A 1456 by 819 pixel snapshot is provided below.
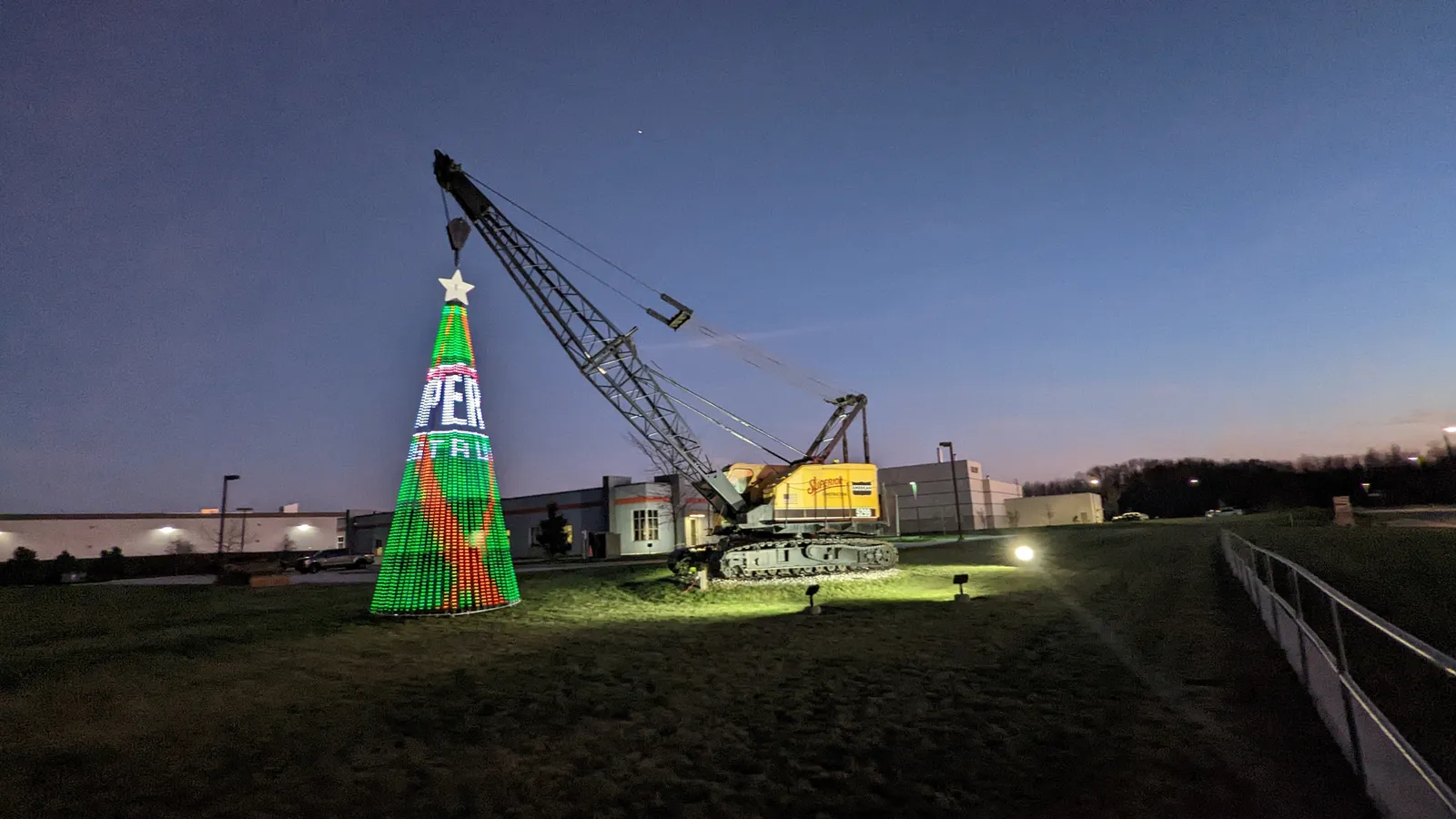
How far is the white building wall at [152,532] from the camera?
54.0 metres

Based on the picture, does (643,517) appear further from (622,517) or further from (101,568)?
(101,568)

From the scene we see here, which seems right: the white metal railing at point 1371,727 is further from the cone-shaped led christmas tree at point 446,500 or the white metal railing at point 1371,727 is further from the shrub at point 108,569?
the shrub at point 108,569

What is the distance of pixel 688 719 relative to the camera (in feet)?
23.5

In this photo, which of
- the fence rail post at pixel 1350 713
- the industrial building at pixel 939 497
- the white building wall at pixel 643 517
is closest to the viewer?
the fence rail post at pixel 1350 713

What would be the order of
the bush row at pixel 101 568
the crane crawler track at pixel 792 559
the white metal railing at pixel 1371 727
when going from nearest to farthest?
the white metal railing at pixel 1371 727 → the crane crawler track at pixel 792 559 → the bush row at pixel 101 568

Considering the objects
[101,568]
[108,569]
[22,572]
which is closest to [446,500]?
[22,572]

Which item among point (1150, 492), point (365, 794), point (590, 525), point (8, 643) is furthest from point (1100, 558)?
point (1150, 492)

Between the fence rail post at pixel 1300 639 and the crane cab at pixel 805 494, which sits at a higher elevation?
the crane cab at pixel 805 494

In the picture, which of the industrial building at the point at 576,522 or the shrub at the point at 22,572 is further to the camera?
the industrial building at the point at 576,522

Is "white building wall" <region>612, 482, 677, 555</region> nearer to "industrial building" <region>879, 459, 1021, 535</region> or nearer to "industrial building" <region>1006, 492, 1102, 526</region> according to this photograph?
"industrial building" <region>879, 459, 1021, 535</region>

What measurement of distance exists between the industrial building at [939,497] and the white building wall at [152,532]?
5836 centimetres

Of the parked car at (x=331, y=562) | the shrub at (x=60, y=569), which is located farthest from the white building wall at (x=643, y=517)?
the shrub at (x=60, y=569)

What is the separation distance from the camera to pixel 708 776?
5.59 meters

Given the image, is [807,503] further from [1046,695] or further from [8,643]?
[8,643]
